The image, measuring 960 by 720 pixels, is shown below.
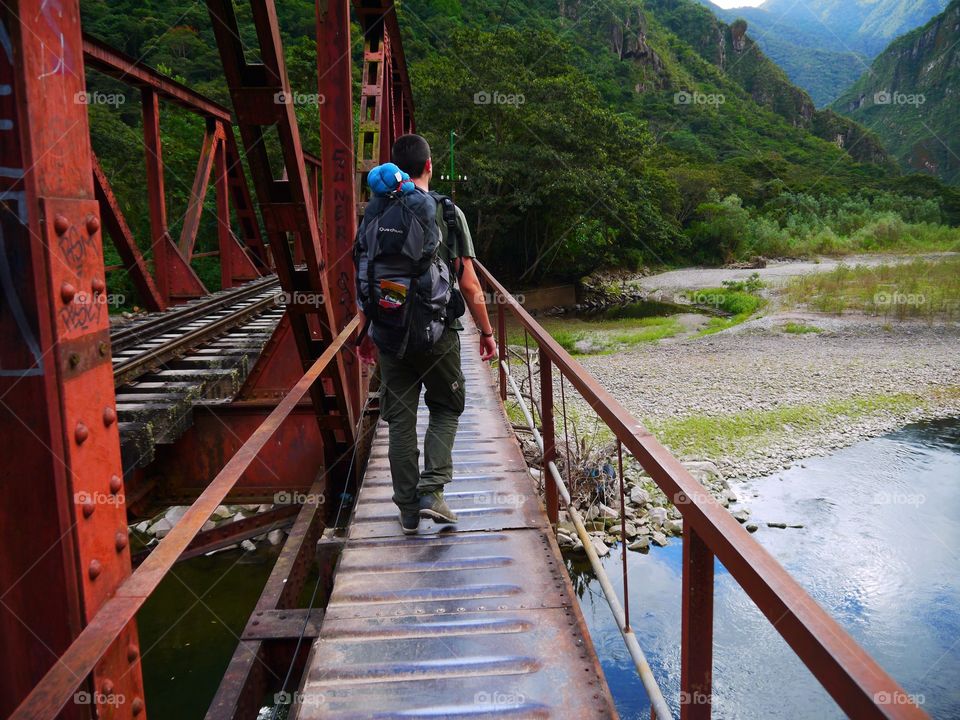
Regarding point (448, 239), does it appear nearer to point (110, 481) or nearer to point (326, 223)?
point (110, 481)

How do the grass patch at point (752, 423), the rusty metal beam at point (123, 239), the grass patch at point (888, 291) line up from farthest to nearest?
the grass patch at point (888, 291), the grass patch at point (752, 423), the rusty metal beam at point (123, 239)

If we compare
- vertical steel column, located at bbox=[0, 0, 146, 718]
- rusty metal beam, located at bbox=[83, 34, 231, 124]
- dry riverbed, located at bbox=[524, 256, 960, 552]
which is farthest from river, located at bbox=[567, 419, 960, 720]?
rusty metal beam, located at bbox=[83, 34, 231, 124]

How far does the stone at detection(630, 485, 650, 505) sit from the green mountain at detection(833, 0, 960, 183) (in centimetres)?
8465

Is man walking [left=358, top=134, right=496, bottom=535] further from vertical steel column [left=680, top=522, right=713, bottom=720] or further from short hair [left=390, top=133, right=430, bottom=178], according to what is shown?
vertical steel column [left=680, top=522, right=713, bottom=720]

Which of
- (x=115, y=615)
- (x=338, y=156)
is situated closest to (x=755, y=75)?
(x=338, y=156)

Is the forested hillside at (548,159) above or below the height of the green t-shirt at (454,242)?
above

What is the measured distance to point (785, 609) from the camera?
1061mm

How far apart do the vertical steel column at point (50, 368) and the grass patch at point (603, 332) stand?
59.6 feet

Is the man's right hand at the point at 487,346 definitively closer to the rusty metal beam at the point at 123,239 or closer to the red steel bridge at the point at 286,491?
the red steel bridge at the point at 286,491

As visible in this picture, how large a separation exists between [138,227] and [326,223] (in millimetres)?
19910

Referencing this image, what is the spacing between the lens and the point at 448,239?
3131mm

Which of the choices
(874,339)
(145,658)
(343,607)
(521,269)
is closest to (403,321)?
(343,607)

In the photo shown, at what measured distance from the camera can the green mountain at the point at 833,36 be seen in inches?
5645

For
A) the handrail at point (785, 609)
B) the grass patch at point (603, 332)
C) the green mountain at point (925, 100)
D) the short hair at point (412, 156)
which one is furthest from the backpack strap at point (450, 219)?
the green mountain at point (925, 100)
